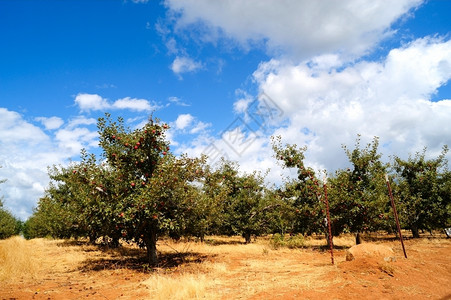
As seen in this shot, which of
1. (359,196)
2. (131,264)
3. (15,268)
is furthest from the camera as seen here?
(359,196)

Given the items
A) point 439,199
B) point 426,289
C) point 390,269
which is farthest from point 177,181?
point 439,199

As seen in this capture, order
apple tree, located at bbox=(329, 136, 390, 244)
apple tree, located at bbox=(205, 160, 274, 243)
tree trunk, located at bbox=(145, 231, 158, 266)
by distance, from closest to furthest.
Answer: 1. tree trunk, located at bbox=(145, 231, 158, 266)
2. apple tree, located at bbox=(329, 136, 390, 244)
3. apple tree, located at bbox=(205, 160, 274, 243)

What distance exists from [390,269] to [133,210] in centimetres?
1085

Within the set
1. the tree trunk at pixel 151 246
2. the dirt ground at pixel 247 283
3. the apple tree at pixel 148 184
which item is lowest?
the dirt ground at pixel 247 283

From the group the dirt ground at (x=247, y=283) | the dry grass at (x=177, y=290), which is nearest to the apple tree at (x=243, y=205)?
the dirt ground at (x=247, y=283)

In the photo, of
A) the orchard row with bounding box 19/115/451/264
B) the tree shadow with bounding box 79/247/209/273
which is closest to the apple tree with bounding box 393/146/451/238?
the orchard row with bounding box 19/115/451/264

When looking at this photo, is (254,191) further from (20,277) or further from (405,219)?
(20,277)

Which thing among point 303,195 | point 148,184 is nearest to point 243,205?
point 303,195

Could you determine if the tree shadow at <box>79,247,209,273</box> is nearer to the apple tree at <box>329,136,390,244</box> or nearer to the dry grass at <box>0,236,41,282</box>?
the dry grass at <box>0,236,41,282</box>

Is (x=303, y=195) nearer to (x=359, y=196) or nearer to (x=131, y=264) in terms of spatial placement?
(x=359, y=196)

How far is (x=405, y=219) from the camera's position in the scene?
2405 cm

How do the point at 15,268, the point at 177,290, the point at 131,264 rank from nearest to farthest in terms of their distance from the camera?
the point at 177,290, the point at 15,268, the point at 131,264

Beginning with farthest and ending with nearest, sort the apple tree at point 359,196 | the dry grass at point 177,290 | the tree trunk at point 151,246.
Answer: the apple tree at point 359,196
the tree trunk at point 151,246
the dry grass at point 177,290

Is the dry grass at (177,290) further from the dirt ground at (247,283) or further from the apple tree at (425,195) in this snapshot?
the apple tree at (425,195)
